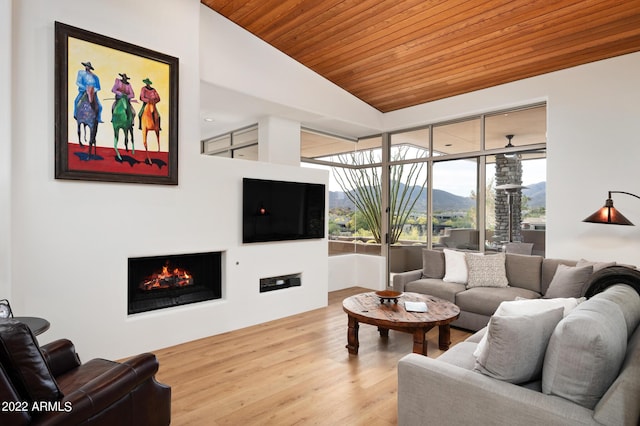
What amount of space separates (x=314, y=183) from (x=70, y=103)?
300 centimetres

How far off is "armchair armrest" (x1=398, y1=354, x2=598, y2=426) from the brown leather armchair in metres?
1.40

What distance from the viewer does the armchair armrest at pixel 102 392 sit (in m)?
1.53

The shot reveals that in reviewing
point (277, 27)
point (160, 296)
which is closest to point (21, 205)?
point (160, 296)

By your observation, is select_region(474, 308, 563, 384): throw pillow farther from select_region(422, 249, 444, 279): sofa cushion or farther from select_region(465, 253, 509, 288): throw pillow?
select_region(422, 249, 444, 279): sofa cushion

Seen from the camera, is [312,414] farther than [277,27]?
No

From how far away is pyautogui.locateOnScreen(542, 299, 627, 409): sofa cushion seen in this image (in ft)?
5.01

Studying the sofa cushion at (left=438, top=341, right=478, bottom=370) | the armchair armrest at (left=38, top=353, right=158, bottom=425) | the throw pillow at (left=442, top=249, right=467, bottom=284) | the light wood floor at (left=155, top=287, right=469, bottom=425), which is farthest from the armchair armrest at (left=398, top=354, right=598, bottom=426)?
the throw pillow at (left=442, top=249, right=467, bottom=284)

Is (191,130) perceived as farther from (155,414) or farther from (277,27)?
(155,414)

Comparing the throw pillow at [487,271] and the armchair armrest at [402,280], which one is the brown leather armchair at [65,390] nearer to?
the armchair armrest at [402,280]

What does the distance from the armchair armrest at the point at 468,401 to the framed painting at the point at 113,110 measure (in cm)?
302

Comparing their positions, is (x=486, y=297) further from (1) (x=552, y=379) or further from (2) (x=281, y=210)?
(2) (x=281, y=210)

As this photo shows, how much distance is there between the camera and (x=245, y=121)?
Result: 228 inches

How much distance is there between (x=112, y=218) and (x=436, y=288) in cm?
368

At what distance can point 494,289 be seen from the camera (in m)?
4.26
